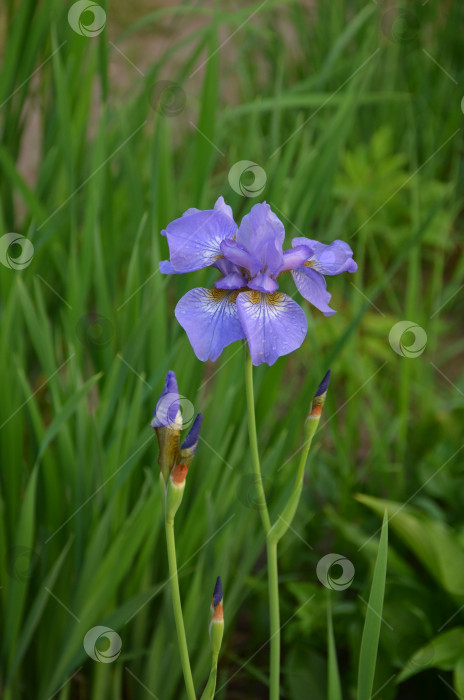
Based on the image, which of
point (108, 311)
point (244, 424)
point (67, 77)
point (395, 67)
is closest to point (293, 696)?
point (244, 424)

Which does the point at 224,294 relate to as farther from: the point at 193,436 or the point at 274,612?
the point at 274,612

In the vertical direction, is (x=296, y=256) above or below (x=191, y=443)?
above

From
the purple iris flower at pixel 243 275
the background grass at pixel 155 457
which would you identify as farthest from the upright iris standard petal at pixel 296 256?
the background grass at pixel 155 457

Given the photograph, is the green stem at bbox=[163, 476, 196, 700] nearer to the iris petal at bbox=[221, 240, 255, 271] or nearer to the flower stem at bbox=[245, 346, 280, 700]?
the flower stem at bbox=[245, 346, 280, 700]

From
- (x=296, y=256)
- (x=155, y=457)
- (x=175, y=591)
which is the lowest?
(x=175, y=591)

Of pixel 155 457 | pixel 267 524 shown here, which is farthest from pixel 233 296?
pixel 155 457

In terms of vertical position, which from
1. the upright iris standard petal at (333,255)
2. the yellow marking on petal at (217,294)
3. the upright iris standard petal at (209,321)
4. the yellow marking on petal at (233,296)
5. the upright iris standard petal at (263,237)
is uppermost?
the upright iris standard petal at (333,255)

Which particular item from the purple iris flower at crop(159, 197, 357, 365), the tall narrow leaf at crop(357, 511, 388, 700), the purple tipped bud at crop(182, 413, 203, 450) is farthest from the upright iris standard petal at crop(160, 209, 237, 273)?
the tall narrow leaf at crop(357, 511, 388, 700)

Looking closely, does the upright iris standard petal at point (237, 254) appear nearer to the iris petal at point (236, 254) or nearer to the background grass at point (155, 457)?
the iris petal at point (236, 254)

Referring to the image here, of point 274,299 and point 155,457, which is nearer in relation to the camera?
point 274,299
